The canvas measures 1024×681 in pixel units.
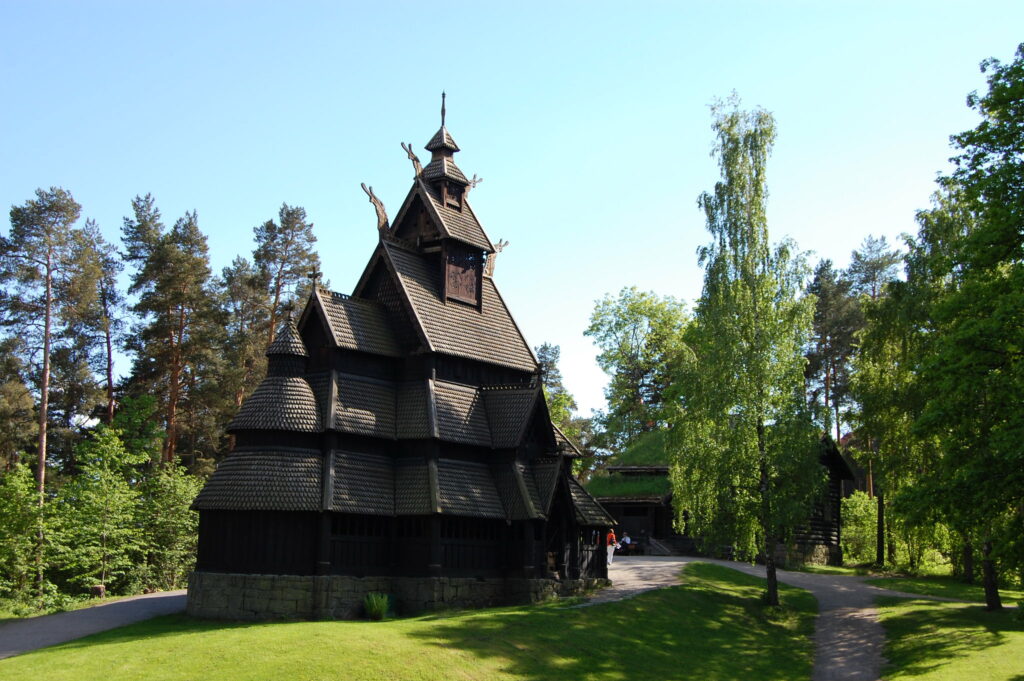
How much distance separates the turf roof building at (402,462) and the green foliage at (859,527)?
23.6 meters

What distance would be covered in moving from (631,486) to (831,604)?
16547 millimetres

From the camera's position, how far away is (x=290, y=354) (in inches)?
1150

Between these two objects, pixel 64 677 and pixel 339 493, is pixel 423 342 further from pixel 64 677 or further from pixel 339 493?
pixel 64 677

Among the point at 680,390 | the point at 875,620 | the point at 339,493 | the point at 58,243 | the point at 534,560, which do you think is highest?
the point at 58,243

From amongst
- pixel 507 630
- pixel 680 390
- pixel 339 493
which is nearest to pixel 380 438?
pixel 339 493

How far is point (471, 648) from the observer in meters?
22.1

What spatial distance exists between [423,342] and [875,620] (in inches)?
702

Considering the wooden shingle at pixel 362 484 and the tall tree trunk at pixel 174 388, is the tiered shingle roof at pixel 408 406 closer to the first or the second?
the wooden shingle at pixel 362 484

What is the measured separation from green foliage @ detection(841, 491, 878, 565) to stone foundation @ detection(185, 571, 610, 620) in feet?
99.5

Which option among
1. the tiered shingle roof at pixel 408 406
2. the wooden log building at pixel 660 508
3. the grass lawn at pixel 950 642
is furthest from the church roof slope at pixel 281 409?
the wooden log building at pixel 660 508

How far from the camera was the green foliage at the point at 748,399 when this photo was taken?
103 ft

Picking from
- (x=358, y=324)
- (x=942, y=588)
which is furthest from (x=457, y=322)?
(x=942, y=588)

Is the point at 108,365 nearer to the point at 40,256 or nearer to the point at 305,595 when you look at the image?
the point at 40,256

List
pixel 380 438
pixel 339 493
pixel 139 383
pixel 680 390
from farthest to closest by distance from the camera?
pixel 139 383
pixel 680 390
pixel 380 438
pixel 339 493
